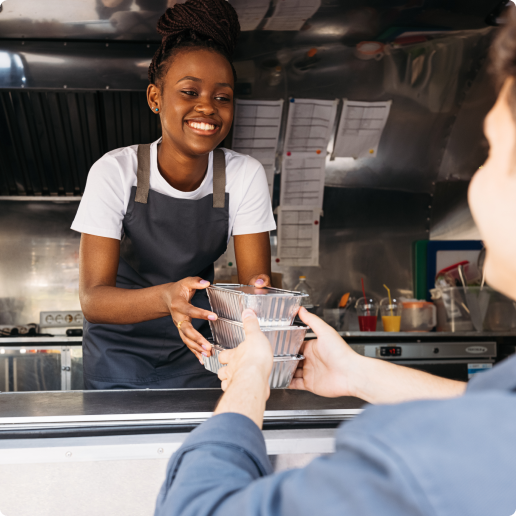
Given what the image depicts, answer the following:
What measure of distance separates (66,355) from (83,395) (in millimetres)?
1419

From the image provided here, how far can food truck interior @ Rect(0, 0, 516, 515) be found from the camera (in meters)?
2.38

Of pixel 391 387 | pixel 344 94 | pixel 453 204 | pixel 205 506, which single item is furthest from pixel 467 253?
pixel 205 506

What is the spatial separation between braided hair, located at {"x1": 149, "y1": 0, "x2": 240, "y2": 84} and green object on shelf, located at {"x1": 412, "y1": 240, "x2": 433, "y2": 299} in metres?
1.93

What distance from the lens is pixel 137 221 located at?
149cm

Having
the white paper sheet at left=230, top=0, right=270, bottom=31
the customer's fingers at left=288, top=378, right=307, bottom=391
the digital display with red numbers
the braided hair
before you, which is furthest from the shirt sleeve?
the white paper sheet at left=230, top=0, right=270, bottom=31

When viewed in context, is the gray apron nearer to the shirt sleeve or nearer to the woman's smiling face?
the woman's smiling face

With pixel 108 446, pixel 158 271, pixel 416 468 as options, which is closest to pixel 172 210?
pixel 158 271

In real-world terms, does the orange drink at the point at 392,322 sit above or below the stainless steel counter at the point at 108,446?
below

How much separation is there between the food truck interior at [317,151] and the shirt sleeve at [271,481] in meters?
1.89

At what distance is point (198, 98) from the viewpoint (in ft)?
4.61

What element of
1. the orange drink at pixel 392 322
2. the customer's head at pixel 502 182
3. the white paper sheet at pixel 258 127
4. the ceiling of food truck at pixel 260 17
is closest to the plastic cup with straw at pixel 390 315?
the orange drink at pixel 392 322

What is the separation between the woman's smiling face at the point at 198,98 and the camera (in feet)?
4.57

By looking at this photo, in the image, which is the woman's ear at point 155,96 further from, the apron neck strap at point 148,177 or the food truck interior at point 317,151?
the food truck interior at point 317,151

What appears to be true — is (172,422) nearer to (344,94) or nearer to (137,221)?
(137,221)
